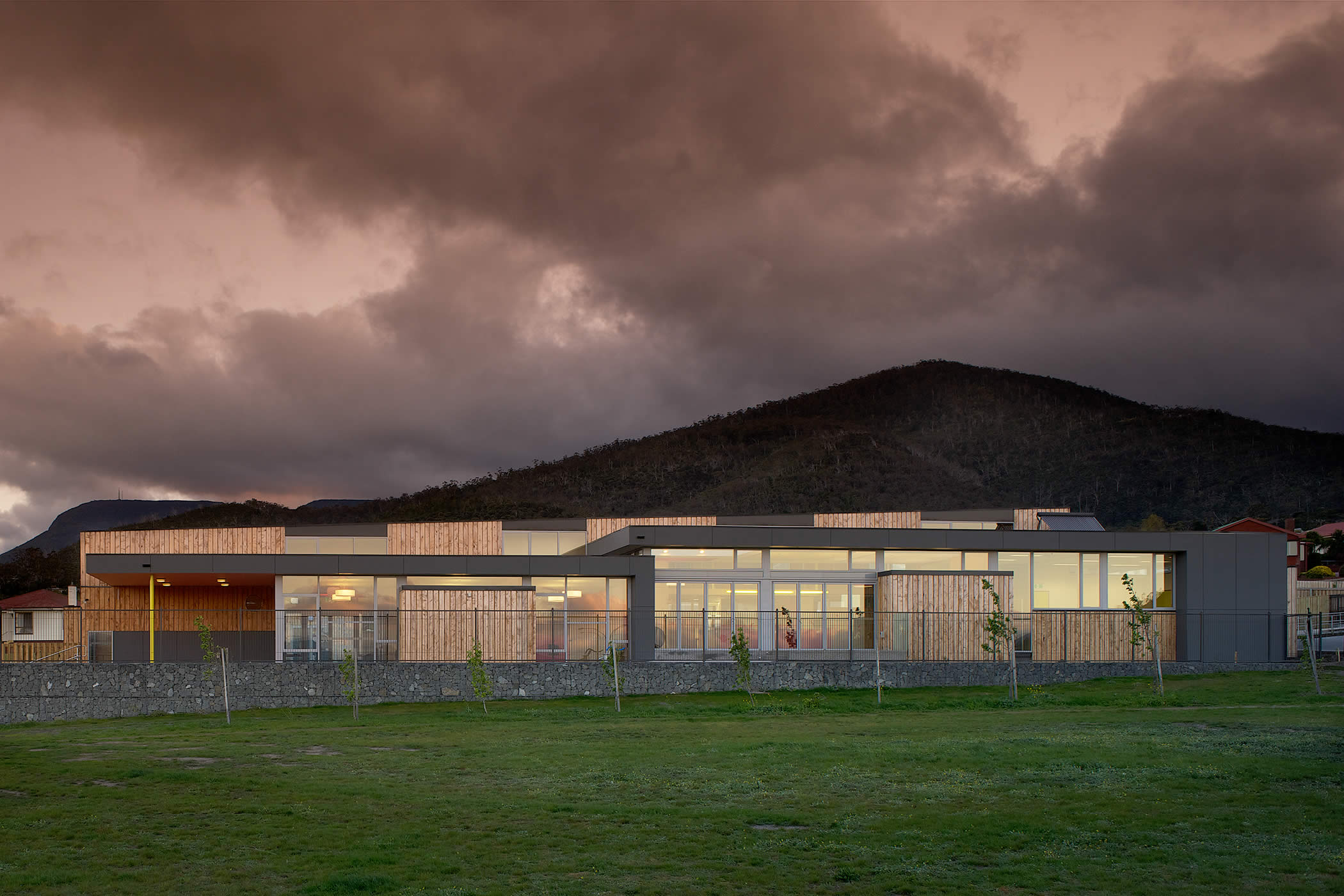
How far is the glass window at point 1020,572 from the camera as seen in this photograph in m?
33.6

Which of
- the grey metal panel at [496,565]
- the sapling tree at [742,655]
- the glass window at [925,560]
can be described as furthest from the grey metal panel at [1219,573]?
the grey metal panel at [496,565]

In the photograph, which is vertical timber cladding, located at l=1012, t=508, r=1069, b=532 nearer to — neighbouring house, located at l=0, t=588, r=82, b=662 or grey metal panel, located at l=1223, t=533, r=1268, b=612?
grey metal panel, located at l=1223, t=533, r=1268, b=612

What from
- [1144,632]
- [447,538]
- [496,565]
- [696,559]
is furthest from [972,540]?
[447,538]

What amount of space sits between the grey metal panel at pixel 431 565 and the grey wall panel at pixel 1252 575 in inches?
904

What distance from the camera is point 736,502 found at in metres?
101

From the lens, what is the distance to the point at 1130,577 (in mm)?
33812

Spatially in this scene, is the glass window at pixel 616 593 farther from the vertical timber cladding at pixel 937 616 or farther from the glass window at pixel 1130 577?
the glass window at pixel 1130 577

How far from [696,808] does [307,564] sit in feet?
77.3

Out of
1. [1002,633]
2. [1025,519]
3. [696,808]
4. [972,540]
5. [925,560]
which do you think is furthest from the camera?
[1025,519]

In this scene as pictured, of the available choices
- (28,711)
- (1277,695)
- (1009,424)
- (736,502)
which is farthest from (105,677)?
(1009,424)

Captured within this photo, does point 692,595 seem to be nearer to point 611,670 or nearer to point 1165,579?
point 611,670

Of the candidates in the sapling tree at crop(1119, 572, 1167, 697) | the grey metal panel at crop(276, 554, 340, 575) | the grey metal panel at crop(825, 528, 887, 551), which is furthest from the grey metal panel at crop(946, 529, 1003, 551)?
the grey metal panel at crop(276, 554, 340, 575)

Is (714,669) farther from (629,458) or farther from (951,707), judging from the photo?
(629,458)

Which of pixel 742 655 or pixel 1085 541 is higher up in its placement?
pixel 1085 541
